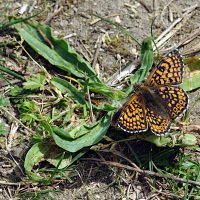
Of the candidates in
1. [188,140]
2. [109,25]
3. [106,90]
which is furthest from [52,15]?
[188,140]

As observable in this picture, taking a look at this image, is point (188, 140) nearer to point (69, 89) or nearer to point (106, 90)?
point (106, 90)

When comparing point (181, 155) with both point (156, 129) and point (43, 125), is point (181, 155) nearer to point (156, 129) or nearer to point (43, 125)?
point (156, 129)

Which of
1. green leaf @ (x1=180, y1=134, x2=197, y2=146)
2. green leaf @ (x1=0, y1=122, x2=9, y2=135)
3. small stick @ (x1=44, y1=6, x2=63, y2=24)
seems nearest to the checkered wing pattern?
green leaf @ (x1=180, y1=134, x2=197, y2=146)

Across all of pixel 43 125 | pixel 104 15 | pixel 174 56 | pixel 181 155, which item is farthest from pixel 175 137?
pixel 104 15

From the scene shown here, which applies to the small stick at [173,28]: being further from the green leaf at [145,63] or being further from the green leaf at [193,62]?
the green leaf at [193,62]

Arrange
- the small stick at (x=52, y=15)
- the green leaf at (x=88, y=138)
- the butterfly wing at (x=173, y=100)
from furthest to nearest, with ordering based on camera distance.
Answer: the small stick at (x=52, y=15) < the green leaf at (x=88, y=138) < the butterfly wing at (x=173, y=100)

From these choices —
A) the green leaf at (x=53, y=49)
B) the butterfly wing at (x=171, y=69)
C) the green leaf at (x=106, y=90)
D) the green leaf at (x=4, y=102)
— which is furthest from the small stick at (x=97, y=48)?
the green leaf at (x=4, y=102)

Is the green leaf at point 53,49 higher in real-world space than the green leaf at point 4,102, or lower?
higher
